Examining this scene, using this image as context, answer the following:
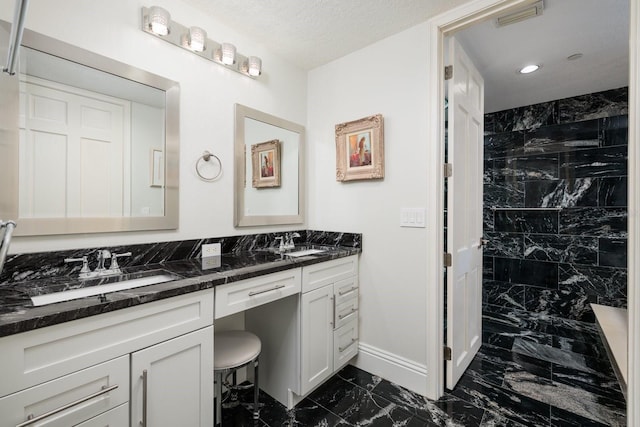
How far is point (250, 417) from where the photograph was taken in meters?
1.63

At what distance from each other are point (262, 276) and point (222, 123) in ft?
3.50

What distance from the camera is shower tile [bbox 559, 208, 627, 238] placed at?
2.84 meters

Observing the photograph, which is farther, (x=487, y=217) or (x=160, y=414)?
(x=487, y=217)

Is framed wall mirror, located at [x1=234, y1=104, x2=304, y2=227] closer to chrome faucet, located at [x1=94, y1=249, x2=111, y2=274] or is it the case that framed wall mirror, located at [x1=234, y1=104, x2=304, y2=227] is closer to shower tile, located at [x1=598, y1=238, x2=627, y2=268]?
chrome faucet, located at [x1=94, y1=249, x2=111, y2=274]

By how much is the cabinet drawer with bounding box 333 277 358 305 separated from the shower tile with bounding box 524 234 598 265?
8.20ft

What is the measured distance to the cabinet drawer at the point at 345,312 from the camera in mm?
1922

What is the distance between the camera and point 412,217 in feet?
6.24

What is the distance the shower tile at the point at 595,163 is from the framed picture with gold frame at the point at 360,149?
98.4 inches

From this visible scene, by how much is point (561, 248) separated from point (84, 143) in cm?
425

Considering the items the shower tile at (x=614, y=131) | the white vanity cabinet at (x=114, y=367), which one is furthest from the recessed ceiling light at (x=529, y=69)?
the white vanity cabinet at (x=114, y=367)

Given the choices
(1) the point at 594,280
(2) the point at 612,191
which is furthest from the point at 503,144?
(1) the point at 594,280

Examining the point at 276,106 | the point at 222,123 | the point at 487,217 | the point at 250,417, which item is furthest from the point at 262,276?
the point at 487,217

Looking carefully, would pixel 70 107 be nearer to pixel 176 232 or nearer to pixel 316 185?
pixel 176 232

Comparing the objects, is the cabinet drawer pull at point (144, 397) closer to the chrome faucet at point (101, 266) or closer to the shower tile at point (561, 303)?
the chrome faucet at point (101, 266)
